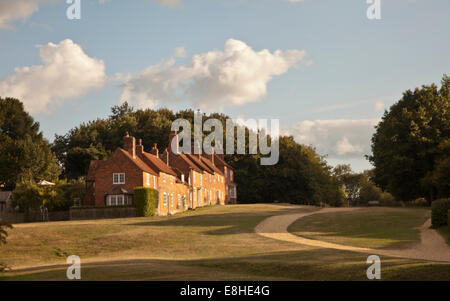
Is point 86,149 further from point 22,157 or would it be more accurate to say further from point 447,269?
point 447,269

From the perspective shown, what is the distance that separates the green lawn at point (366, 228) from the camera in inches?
1430

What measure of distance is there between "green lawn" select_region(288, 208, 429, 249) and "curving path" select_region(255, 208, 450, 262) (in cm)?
82

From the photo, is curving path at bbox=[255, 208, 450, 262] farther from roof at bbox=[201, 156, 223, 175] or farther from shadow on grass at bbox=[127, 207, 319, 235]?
roof at bbox=[201, 156, 223, 175]

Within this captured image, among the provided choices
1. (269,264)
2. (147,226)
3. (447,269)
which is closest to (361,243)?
(269,264)

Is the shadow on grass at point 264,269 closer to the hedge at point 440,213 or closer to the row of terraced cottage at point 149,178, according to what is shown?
the hedge at point 440,213

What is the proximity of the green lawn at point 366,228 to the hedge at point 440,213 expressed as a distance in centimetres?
191

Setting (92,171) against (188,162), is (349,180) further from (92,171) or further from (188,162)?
(92,171)

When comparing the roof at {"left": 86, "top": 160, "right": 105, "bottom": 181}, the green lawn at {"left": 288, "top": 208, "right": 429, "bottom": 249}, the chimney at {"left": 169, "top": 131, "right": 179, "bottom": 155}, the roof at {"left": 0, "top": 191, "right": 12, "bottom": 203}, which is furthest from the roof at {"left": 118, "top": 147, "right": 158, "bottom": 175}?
the roof at {"left": 0, "top": 191, "right": 12, "bottom": 203}

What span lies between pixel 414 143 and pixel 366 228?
29.4 metres

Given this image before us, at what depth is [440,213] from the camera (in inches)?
1640

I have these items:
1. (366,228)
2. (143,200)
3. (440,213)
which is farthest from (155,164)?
(440,213)

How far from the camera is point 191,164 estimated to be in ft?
253

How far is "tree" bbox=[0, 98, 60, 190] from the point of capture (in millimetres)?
79375
